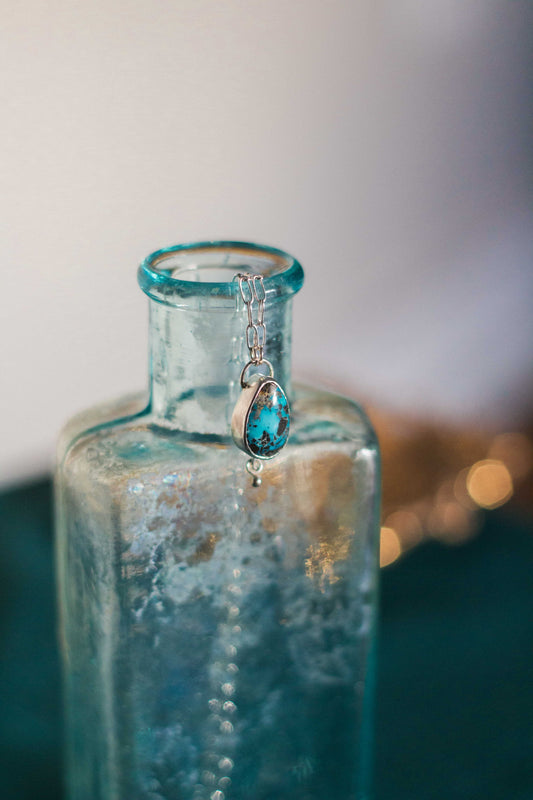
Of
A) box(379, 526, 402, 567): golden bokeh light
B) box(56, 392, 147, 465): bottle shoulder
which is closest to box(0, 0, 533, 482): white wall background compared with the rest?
box(379, 526, 402, 567): golden bokeh light

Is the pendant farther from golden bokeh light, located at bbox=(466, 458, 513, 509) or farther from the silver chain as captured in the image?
golden bokeh light, located at bbox=(466, 458, 513, 509)

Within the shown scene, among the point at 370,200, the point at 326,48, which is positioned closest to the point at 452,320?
the point at 370,200

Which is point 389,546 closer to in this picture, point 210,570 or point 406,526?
point 406,526

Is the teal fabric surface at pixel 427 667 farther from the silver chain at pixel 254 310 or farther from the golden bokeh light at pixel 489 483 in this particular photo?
the silver chain at pixel 254 310

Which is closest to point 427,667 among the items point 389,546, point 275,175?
point 389,546

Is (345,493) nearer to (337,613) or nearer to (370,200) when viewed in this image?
(337,613)

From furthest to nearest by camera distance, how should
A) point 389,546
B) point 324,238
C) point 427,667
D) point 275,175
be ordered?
point 324,238 < point 275,175 < point 389,546 < point 427,667
